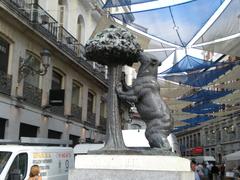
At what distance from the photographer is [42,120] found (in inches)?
848

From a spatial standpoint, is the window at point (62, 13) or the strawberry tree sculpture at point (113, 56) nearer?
the strawberry tree sculpture at point (113, 56)

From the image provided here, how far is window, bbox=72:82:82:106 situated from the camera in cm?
2738

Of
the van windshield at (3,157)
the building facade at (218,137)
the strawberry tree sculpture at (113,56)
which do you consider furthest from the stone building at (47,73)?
the building facade at (218,137)

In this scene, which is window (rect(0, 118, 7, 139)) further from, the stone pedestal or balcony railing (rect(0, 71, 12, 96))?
the stone pedestal

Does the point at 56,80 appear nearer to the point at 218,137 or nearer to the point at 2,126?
the point at 2,126

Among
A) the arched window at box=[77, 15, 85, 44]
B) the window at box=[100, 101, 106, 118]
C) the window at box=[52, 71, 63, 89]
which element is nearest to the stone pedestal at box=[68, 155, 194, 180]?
the window at box=[52, 71, 63, 89]

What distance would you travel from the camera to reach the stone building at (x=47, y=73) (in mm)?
18328

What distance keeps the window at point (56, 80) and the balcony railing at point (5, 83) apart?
215 inches

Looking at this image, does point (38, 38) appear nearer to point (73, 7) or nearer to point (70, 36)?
point (70, 36)

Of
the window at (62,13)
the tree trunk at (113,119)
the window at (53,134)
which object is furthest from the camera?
the window at (62,13)

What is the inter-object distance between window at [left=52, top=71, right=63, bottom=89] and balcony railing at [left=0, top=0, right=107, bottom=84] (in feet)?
4.04

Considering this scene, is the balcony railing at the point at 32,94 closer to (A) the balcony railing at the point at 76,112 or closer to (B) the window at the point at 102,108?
(A) the balcony railing at the point at 76,112

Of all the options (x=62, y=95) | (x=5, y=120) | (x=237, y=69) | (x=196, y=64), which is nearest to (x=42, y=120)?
(x=62, y=95)

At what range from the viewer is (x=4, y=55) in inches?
725
